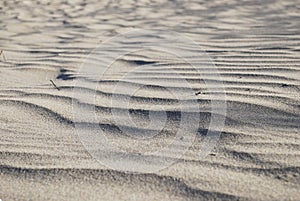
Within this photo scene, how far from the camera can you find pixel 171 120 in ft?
6.09

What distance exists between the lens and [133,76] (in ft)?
8.24

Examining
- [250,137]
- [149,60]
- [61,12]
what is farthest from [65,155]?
[61,12]

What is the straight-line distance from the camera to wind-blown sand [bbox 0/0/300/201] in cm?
Result: 138

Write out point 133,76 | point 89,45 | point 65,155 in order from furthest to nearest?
point 89,45 → point 133,76 → point 65,155

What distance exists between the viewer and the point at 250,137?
65.3 inches

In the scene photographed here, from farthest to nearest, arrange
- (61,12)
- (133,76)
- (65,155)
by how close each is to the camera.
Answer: (61,12) → (133,76) → (65,155)

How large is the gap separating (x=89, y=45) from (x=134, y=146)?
207 cm

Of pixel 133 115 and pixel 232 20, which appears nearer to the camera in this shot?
pixel 133 115

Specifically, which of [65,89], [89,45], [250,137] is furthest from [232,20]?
[250,137]

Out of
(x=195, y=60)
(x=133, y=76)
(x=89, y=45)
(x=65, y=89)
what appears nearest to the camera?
(x=65, y=89)

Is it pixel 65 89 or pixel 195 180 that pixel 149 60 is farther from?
pixel 195 180

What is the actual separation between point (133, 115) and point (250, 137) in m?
0.54

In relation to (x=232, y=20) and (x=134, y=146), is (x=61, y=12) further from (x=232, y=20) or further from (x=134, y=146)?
(x=134, y=146)

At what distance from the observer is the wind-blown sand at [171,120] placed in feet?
4.52
